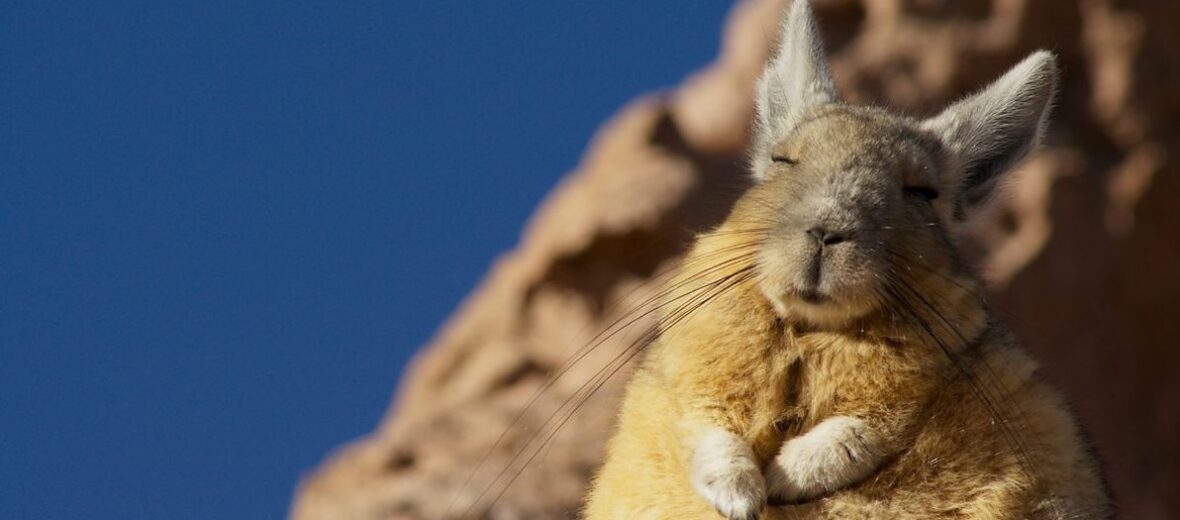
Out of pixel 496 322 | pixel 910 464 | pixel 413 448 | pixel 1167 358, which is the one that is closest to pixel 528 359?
pixel 496 322

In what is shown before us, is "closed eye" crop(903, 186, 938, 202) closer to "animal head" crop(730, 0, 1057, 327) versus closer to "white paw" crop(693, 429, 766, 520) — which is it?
"animal head" crop(730, 0, 1057, 327)

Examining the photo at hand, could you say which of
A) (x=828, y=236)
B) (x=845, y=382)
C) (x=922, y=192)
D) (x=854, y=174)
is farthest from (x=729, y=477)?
(x=922, y=192)

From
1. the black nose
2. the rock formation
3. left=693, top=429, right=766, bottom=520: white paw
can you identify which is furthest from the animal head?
the rock formation

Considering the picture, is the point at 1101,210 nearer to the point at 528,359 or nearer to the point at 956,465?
the point at 528,359

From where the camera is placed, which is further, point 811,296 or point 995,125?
point 995,125

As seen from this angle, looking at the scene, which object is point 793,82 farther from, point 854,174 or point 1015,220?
point 1015,220

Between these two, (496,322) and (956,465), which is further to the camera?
(496,322)
